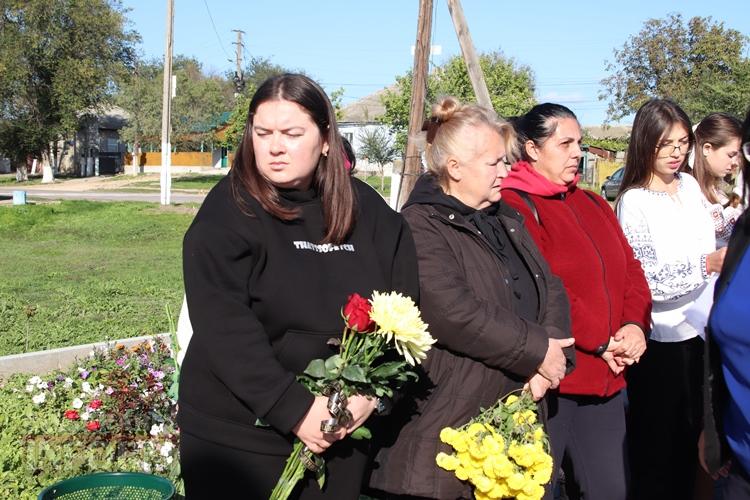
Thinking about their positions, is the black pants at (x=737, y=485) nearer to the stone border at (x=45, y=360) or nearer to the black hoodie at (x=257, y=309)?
the black hoodie at (x=257, y=309)

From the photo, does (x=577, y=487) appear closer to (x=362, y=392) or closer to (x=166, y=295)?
(x=362, y=392)

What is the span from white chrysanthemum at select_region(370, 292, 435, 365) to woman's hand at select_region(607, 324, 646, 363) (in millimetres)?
1363

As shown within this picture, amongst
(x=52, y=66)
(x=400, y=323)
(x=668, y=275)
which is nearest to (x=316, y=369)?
(x=400, y=323)

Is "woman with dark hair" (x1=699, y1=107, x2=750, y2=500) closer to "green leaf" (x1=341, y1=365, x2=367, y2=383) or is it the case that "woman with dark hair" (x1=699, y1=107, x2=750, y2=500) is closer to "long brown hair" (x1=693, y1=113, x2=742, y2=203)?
"green leaf" (x1=341, y1=365, x2=367, y2=383)

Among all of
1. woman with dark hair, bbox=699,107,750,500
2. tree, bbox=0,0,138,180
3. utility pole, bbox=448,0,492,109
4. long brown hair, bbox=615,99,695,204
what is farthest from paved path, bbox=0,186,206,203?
woman with dark hair, bbox=699,107,750,500

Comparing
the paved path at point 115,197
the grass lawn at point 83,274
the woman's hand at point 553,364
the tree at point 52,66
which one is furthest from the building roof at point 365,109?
the woman's hand at point 553,364

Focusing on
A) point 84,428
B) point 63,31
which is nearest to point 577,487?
point 84,428

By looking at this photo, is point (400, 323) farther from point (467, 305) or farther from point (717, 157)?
point (717, 157)

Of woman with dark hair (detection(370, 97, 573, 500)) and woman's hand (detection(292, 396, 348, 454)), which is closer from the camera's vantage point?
woman's hand (detection(292, 396, 348, 454))

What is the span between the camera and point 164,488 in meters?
2.84

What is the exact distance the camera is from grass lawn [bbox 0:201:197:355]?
711 cm

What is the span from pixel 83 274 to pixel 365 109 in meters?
53.8

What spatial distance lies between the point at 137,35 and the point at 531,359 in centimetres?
4631

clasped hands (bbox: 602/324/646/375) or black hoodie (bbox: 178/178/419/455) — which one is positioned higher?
black hoodie (bbox: 178/178/419/455)
